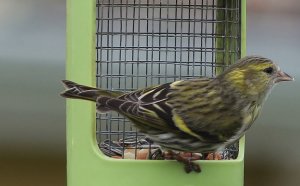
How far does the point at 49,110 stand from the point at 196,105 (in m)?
3.20

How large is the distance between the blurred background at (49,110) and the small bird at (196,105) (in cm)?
285

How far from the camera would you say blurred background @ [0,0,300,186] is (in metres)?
7.35

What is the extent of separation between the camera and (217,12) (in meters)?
4.80

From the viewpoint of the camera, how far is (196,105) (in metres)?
4.34

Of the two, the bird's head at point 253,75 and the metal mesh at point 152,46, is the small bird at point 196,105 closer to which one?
the bird's head at point 253,75

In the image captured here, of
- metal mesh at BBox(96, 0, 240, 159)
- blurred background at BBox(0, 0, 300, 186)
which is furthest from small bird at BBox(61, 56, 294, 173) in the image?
blurred background at BBox(0, 0, 300, 186)

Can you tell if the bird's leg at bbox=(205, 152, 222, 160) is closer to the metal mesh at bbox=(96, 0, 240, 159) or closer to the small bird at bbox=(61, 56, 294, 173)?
the metal mesh at bbox=(96, 0, 240, 159)

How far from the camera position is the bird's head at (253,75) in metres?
4.36

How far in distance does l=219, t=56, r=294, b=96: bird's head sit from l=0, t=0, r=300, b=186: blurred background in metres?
2.90

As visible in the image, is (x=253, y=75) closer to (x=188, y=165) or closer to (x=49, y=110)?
(x=188, y=165)

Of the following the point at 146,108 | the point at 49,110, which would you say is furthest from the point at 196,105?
the point at 49,110

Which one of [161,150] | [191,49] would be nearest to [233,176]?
[161,150]

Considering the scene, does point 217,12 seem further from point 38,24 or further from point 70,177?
point 38,24

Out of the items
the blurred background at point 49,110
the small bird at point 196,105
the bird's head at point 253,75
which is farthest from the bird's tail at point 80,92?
the blurred background at point 49,110
